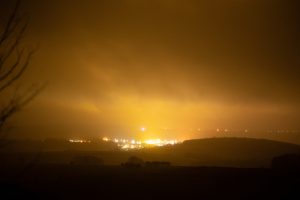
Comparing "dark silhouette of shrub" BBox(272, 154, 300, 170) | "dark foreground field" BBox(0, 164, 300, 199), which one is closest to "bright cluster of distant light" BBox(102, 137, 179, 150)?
"dark silhouette of shrub" BBox(272, 154, 300, 170)

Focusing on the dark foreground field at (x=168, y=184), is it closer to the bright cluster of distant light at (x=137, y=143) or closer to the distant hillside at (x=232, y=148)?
the distant hillside at (x=232, y=148)

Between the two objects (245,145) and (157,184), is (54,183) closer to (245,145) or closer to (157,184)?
(157,184)

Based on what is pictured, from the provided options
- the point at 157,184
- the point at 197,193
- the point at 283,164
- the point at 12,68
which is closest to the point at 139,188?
the point at 157,184

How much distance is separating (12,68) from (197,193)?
64.5ft

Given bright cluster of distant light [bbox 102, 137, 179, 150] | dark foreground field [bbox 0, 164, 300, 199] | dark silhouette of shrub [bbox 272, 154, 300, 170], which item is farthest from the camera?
bright cluster of distant light [bbox 102, 137, 179, 150]

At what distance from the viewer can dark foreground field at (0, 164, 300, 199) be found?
75.9 feet

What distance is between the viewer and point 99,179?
2869 centimetres

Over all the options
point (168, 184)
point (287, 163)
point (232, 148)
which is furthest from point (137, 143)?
point (168, 184)

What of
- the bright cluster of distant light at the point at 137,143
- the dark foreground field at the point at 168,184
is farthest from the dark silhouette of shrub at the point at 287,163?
the bright cluster of distant light at the point at 137,143

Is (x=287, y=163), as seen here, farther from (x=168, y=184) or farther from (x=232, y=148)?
(x=232, y=148)

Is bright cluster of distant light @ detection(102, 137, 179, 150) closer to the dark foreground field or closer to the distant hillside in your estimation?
the distant hillside

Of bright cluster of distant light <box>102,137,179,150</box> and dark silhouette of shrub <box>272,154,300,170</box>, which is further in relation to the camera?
bright cluster of distant light <box>102,137,179,150</box>

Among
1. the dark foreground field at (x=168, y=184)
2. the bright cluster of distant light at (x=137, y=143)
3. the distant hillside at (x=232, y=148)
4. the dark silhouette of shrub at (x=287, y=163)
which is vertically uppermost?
the bright cluster of distant light at (x=137, y=143)

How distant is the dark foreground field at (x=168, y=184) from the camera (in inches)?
910
